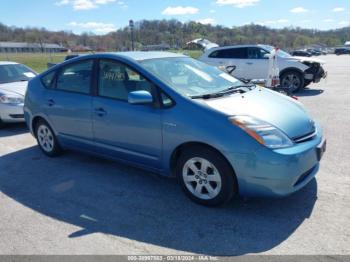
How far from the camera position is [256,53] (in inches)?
470

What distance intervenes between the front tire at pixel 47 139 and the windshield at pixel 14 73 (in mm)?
3491

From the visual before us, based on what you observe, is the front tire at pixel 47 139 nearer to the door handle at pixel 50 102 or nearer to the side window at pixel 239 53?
the door handle at pixel 50 102

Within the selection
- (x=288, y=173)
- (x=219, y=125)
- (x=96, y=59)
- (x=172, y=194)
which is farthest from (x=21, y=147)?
(x=288, y=173)

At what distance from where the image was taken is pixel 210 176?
3.38 metres

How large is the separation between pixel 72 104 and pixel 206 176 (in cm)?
231

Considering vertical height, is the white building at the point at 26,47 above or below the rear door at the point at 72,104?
above

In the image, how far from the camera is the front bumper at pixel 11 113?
23.3ft

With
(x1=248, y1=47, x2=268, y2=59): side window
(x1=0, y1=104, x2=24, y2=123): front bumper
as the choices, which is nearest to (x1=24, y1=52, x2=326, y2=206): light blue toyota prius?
(x1=0, y1=104, x2=24, y2=123): front bumper

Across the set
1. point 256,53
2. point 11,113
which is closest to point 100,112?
point 11,113

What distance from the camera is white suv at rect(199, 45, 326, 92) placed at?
11.3 meters

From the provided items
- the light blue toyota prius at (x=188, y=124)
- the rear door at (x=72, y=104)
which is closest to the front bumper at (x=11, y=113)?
the rear door at (x=72, y=104)

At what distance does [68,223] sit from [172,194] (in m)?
1.19

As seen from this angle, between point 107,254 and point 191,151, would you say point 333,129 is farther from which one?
point 107,254

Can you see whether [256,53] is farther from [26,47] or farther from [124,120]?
[26,47]
